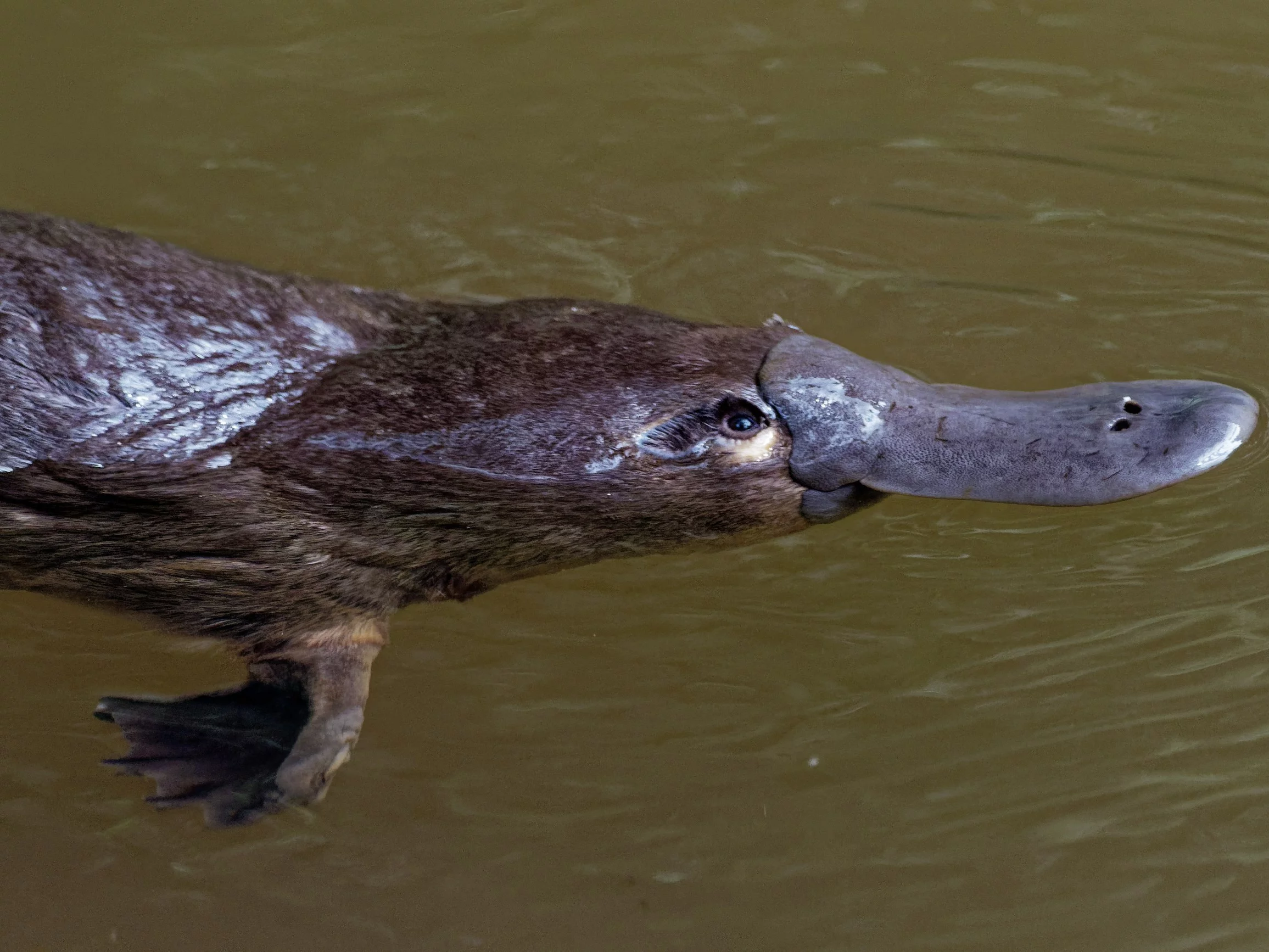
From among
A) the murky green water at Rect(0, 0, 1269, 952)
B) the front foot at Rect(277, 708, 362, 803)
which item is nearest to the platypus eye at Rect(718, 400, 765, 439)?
the murky green water at Rect(0, 0, 1269, 952)

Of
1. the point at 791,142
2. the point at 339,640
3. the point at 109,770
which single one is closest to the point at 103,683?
the point at 109,770

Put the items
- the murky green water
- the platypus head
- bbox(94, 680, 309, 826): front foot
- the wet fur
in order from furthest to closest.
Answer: the murky green water
bbox(94, 680, 309, 826): front foot
the platypus head
the wet fur

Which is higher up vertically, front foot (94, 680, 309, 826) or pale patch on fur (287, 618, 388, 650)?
pale patch on fur (287, 618, 388, 650)

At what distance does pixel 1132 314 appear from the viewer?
14.3 ft

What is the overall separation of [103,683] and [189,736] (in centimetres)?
68

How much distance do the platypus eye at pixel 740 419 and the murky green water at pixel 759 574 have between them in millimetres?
964

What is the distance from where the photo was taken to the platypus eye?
125 inches

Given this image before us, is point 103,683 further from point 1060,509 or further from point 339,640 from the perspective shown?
point 1060,509

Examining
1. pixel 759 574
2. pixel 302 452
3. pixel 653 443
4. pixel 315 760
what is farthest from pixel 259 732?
pixel 759 574

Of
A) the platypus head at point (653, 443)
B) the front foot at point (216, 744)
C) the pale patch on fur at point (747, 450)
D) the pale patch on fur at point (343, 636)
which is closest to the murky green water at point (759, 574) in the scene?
the front foot at point (216, 744)

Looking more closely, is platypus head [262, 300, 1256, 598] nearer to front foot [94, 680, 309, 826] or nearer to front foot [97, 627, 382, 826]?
front foot [97, 627, 382, 826]

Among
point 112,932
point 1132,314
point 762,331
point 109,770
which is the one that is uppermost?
point 762,331

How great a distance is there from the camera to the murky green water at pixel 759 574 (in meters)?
3.75

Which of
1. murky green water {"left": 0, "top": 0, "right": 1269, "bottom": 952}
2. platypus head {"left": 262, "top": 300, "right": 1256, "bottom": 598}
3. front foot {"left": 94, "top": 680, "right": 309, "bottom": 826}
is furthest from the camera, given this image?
murky green water {"left": 0, "top": 0, "right": 1269, "bottom": 952}
